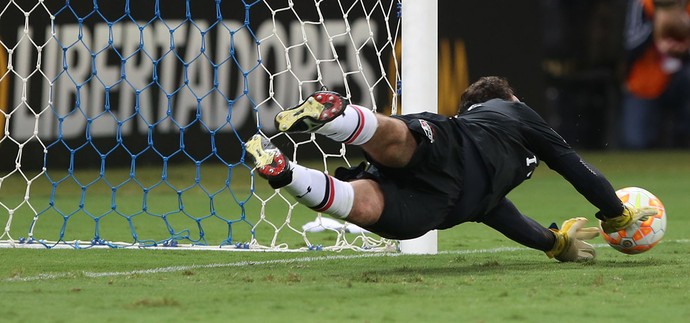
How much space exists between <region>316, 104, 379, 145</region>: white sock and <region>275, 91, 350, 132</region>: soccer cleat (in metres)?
0.09

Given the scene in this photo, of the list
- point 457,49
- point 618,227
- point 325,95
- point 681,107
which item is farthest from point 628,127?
point 325,95

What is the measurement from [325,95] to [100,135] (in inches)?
240

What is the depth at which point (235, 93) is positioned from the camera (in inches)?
413

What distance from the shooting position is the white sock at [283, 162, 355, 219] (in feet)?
13.4

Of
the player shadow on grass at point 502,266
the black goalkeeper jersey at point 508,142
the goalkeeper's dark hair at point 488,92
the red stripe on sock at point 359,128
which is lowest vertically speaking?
the player shadow on grass at point 502,266

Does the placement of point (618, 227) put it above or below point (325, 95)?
below

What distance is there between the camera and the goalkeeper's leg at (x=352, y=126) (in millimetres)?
3938

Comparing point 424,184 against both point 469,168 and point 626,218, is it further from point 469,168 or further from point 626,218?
point 626,218

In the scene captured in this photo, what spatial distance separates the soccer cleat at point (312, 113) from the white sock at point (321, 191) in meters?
0.16

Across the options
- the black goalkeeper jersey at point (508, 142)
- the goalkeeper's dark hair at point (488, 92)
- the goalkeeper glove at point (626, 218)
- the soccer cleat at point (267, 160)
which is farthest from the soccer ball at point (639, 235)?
the soccer cleat at point (267, 160)

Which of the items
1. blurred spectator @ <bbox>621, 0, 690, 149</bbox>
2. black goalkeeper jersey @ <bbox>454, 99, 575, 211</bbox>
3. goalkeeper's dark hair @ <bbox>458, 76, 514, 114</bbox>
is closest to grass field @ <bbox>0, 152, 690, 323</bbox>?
black goalkeeper jersey @ <bbox>454, 99, 575, 211</bbox>

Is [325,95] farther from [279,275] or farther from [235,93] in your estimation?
[235,93]

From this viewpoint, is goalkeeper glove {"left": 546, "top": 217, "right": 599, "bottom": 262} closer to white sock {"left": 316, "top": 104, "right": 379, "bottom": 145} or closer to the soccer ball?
the soccer ball

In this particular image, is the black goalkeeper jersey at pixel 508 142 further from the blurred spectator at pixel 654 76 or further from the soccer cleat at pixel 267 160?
the blurred spectator at pixel 654 76
